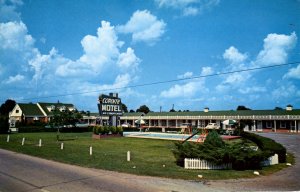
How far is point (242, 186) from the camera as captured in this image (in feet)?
43.2

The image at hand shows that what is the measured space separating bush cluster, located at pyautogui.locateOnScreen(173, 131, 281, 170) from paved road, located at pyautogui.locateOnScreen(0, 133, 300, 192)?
1481 mm

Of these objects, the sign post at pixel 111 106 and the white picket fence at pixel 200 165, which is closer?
the white picket fence at pixel 200 165

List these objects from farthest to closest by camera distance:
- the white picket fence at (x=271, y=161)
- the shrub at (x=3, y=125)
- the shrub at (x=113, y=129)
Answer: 1. the shrub at (x=3, y=125)
2. the shrub at (x=113, y=129)
3. the white picket fence at (x=271, y=161)

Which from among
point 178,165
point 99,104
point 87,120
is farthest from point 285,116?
point 87,120

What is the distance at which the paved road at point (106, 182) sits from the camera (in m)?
12.4

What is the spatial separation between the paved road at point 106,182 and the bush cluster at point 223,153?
148cm

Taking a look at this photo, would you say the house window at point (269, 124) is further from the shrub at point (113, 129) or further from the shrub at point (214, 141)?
the shrub at point (214, 141)

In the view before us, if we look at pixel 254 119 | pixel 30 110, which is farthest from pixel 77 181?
pixel 30 110

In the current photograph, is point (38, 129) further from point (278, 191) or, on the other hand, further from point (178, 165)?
point (278, 191)

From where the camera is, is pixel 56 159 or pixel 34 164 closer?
pixel 34 164

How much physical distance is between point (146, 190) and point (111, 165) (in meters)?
6.30

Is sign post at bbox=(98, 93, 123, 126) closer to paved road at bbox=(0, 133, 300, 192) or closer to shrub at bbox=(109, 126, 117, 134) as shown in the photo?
shrub at bbox=(109, 126, 117, 134)

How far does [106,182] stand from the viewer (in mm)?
13492

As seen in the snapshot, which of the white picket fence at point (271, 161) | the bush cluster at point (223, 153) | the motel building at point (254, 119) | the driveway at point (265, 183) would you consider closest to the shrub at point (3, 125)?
the motel building at point (254, 119)
